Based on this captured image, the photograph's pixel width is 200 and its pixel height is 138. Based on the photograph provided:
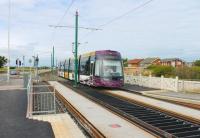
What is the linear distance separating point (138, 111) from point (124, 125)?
4333 mm

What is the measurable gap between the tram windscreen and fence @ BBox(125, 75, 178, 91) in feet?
13.4

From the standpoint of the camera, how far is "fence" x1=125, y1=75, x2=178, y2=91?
29391 millimetres

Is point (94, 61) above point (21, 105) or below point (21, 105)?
above

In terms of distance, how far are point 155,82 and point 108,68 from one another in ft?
18.4

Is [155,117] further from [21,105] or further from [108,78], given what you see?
[108,78]

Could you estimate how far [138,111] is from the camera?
55.3 feet

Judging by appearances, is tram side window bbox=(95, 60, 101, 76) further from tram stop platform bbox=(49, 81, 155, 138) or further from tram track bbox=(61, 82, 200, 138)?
tram stop platform bbox=(49, 81, 155, 138)

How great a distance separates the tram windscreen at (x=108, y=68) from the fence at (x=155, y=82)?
409cm

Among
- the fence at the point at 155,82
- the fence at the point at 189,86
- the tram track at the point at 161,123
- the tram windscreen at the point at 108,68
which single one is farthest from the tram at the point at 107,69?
the tram track at the point at 161,123

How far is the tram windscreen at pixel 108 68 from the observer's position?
2974cm

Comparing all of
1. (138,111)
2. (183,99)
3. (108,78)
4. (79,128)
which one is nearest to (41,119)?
(79,128)

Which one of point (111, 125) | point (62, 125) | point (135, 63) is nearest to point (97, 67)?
point (111, 125)

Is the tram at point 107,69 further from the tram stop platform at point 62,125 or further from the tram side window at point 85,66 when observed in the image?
the tram stop platform at point 62,125

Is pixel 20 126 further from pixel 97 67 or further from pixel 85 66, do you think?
pixel 85 66
